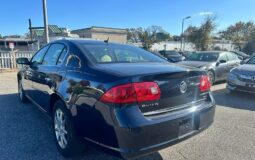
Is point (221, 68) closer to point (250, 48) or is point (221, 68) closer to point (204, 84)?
point (204, 84)

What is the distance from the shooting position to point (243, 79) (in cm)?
652

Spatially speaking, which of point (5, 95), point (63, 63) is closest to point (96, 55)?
point (63, 63)

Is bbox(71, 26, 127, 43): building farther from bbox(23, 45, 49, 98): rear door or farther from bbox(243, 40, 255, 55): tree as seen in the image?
bbox(23, 45, 49, 98): rear door

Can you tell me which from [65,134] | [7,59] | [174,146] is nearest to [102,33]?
[7,59]

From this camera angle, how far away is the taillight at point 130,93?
223cm

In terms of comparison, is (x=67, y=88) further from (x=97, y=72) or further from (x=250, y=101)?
(x=250, y=101)

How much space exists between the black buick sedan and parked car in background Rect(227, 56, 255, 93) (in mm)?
4019

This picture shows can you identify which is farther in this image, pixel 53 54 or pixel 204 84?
pixel 53 54

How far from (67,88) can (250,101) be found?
5.45m

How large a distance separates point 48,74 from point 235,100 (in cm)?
518

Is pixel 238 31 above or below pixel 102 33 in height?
above

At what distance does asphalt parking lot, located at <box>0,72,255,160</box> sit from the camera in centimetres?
310

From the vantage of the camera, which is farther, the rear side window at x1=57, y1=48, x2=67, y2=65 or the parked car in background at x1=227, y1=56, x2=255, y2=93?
the parked car in background at x1=227, y1=56, x2=255, y2=93

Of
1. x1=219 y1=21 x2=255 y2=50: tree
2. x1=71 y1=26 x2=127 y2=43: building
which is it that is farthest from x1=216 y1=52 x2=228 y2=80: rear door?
x1=219 y1=21 x2=255 y2=50: tree
